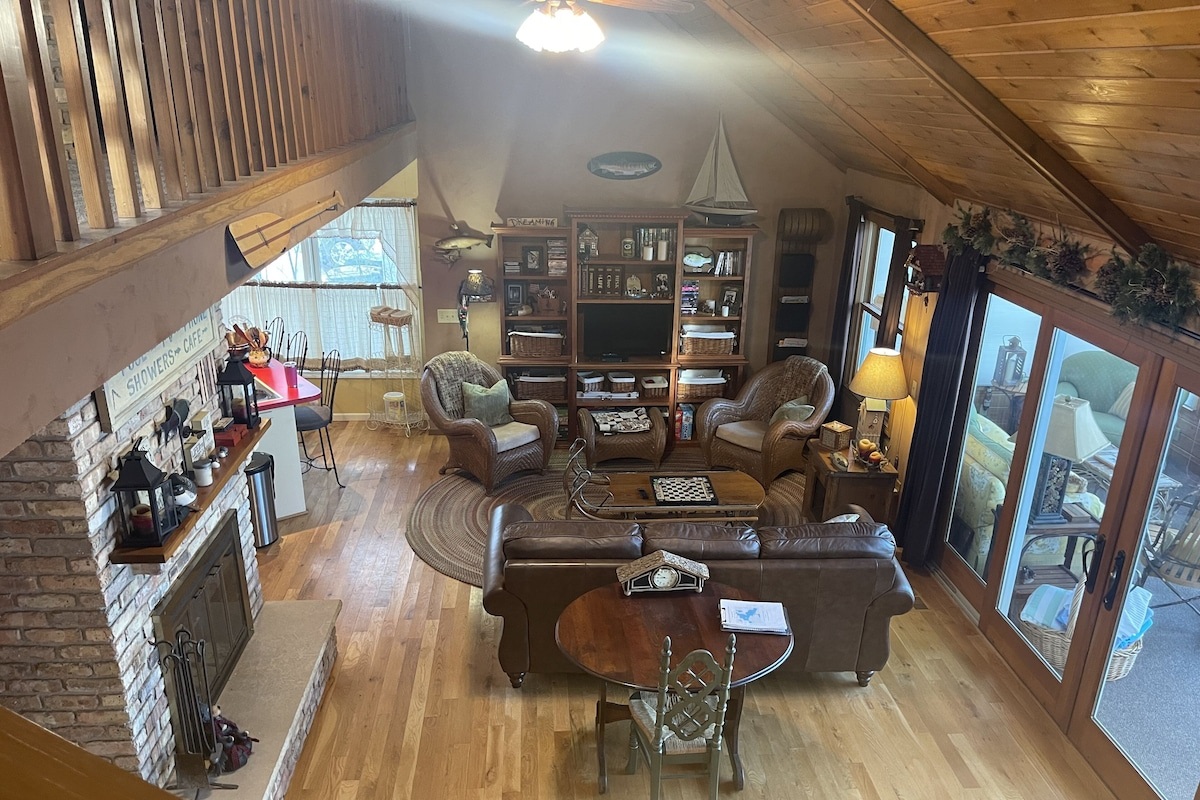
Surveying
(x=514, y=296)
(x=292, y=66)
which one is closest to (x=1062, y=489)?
(x=292, y=66)

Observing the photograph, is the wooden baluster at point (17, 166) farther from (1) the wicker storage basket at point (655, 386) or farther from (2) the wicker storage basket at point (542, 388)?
(1) the wicker storage basket at point (655, 386)

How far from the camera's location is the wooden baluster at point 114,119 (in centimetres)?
205

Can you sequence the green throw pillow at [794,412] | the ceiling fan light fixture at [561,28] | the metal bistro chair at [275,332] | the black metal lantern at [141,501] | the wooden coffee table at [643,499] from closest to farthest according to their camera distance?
the black metal lantern at [141,501], the ceiling fan light fixture at [561,28], the wooden coffee table at [643,499], the green throw pillow at [794,412], the metal bistro chair at [275,332]

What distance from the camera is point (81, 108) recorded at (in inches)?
72.9

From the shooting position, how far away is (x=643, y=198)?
7504 mm

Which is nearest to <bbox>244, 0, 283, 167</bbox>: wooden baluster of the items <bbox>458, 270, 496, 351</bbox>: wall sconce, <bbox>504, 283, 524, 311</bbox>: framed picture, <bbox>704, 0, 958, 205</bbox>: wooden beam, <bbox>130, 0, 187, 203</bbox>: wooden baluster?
<bbox>130, 0, 187, 203</bbox>: wooden baluster

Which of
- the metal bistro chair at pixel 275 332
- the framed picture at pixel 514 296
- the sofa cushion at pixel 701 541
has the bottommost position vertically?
the sofa cushion at pixel 701 541

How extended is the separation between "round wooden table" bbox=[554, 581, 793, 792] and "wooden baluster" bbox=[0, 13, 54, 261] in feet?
8.41

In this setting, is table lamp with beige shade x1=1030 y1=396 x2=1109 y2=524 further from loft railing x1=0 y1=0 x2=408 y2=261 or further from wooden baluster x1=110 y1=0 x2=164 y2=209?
wooden baluster x1=110 y1=0 x2=164 y2=209

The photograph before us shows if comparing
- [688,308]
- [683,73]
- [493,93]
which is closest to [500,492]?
[688,308]

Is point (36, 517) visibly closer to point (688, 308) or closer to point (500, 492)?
point (500, 492)

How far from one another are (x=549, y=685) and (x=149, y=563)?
2239 mm

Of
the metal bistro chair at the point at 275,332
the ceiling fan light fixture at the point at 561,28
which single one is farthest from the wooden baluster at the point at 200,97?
the metal bistro chair at the point at 275,332

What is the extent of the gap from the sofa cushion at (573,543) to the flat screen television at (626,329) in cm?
337
